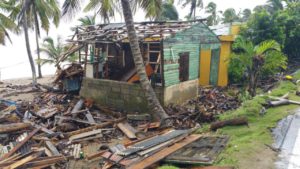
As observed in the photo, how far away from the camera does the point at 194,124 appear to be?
11.4m

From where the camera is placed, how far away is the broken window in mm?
14823

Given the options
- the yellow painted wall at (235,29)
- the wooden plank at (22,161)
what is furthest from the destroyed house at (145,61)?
the wooden plank at (22,161)

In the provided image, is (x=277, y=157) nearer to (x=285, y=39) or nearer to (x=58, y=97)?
(x=58, y=97)

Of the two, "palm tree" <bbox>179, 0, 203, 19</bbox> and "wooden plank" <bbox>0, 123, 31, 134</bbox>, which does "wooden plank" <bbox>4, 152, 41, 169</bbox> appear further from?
"palm tree" <bbox>179, 0, 203, 19</bbox>

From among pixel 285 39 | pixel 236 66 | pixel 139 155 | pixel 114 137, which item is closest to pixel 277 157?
pixel 139 155

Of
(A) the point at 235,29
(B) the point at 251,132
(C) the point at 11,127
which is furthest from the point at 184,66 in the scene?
(C) the point at 11,127

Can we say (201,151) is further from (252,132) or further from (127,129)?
(127,129)

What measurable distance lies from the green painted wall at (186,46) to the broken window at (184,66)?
318mm

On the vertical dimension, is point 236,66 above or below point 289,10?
below

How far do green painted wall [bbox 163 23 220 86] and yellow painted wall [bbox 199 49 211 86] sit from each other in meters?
0.90

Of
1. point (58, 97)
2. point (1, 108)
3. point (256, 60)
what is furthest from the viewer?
point (58, 97)

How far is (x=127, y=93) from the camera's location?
13.8 m

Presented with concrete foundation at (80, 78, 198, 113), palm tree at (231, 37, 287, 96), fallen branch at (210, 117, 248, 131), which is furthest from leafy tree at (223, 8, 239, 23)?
fallen branch at (210, 117, 248, 131)

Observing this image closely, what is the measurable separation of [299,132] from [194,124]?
4.06m
